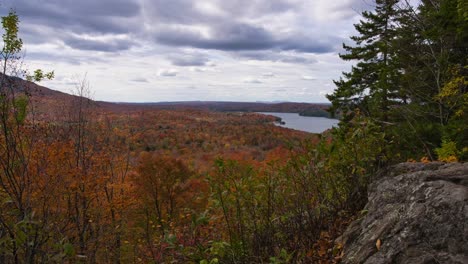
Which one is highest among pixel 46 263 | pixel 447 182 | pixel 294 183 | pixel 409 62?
pixel 409 62

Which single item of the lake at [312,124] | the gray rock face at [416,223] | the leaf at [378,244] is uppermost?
the gray rock face at [416,223]

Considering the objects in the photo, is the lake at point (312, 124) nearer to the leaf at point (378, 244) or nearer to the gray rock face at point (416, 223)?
the gray rock face at point (416, 223)

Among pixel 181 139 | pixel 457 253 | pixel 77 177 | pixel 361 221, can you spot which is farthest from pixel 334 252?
pixel 181 139

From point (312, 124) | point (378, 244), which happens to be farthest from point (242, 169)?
point (312, 124)

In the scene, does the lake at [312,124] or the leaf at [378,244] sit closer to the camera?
the leaf at [378,244]

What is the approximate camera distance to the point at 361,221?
409cm

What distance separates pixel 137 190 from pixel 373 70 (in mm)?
18926

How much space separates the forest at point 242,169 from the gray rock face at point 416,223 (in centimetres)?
33

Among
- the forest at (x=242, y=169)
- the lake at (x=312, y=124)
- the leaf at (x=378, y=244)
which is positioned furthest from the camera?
the lake at (x=312, y=124)

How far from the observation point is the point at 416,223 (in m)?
3.05

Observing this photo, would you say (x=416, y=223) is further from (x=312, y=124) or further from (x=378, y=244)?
(x=312, y=124)

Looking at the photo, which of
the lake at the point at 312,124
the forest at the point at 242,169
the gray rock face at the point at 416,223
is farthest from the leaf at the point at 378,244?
the lake at the point at 312,124

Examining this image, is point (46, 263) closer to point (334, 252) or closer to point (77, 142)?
point (334, 252)

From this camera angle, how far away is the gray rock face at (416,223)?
2.80 meters
